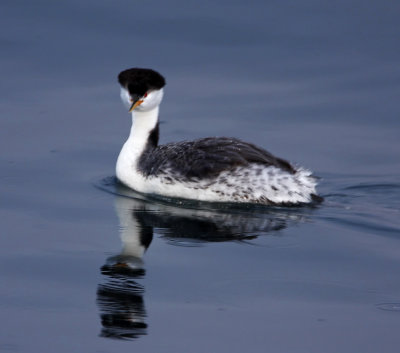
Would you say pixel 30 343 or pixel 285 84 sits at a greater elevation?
pixel 285 84

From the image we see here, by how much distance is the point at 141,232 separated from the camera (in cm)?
841

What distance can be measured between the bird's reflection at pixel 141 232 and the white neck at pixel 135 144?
16 centimetres

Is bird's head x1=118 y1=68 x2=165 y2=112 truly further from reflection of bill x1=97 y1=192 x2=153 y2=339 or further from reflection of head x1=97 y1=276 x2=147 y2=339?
reflection of head x1=97 y1=276 x2=147 y2=339

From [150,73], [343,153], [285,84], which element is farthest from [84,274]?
[285,84]

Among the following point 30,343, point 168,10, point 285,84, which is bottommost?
point 30,343

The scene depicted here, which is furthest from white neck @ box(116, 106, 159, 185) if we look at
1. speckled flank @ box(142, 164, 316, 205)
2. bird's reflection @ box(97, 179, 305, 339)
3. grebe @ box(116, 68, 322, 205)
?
speckled flank @ box(142, 164, 316, 205)

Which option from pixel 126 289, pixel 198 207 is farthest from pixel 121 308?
pixel 198 207

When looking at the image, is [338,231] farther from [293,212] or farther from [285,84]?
[285,84]

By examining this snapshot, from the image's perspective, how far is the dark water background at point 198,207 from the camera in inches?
259

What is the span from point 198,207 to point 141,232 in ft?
3.37

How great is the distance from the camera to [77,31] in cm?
1455

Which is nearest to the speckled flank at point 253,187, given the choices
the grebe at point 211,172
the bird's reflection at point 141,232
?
the grebe at point 211,172

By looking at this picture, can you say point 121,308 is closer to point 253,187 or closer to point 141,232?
point 141,232

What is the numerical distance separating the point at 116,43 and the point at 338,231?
254 inches
